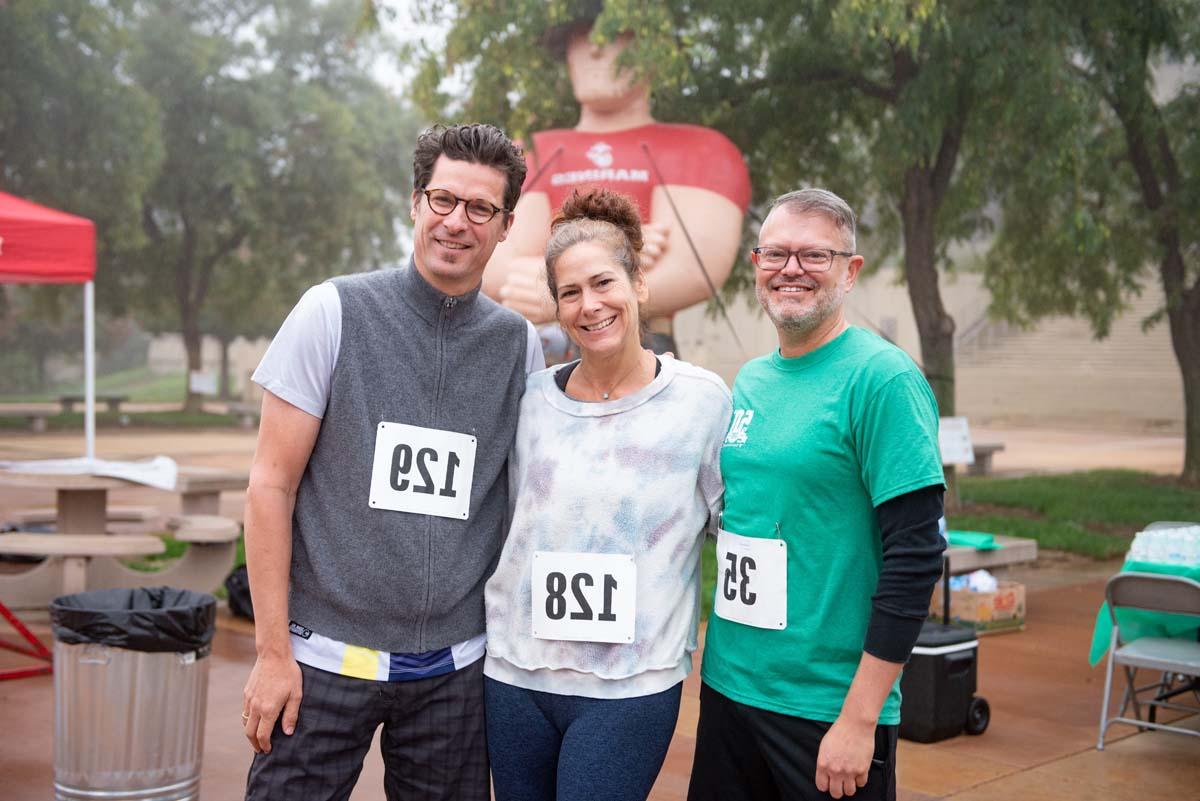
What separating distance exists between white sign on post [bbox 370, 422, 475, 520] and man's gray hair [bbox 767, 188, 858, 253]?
29.8 inches

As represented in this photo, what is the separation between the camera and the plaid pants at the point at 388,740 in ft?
7.47

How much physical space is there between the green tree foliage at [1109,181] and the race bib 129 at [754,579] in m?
8.00

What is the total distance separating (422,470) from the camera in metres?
2.31

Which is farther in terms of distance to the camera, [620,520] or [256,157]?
[256,157]

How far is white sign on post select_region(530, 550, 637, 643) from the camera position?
2.23 meters

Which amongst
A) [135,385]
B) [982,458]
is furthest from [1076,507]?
[135,385]

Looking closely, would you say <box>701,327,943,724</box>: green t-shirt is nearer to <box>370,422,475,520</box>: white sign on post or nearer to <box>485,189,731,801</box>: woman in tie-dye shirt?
<box>485,189,731,801</box>: woman in tie-dye shirt

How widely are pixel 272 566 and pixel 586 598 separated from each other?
58 centimetres

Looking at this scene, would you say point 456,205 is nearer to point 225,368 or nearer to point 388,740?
point 388,740

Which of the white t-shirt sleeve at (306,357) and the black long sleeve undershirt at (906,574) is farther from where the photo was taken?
the white t-shirt sleeve at (306,357)

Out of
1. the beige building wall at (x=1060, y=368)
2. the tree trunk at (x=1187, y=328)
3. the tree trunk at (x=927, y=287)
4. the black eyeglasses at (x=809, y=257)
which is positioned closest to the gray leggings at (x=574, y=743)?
the black eyeglasses at (x=809, y=257)

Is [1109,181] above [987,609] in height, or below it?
above

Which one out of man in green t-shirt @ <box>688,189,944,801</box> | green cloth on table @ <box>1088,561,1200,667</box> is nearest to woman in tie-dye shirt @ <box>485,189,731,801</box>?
man in green t-shirt @ <box>688,189,944,801</box>

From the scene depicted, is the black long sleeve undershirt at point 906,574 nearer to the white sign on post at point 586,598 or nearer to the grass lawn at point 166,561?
the white sign on post at point 586,598
